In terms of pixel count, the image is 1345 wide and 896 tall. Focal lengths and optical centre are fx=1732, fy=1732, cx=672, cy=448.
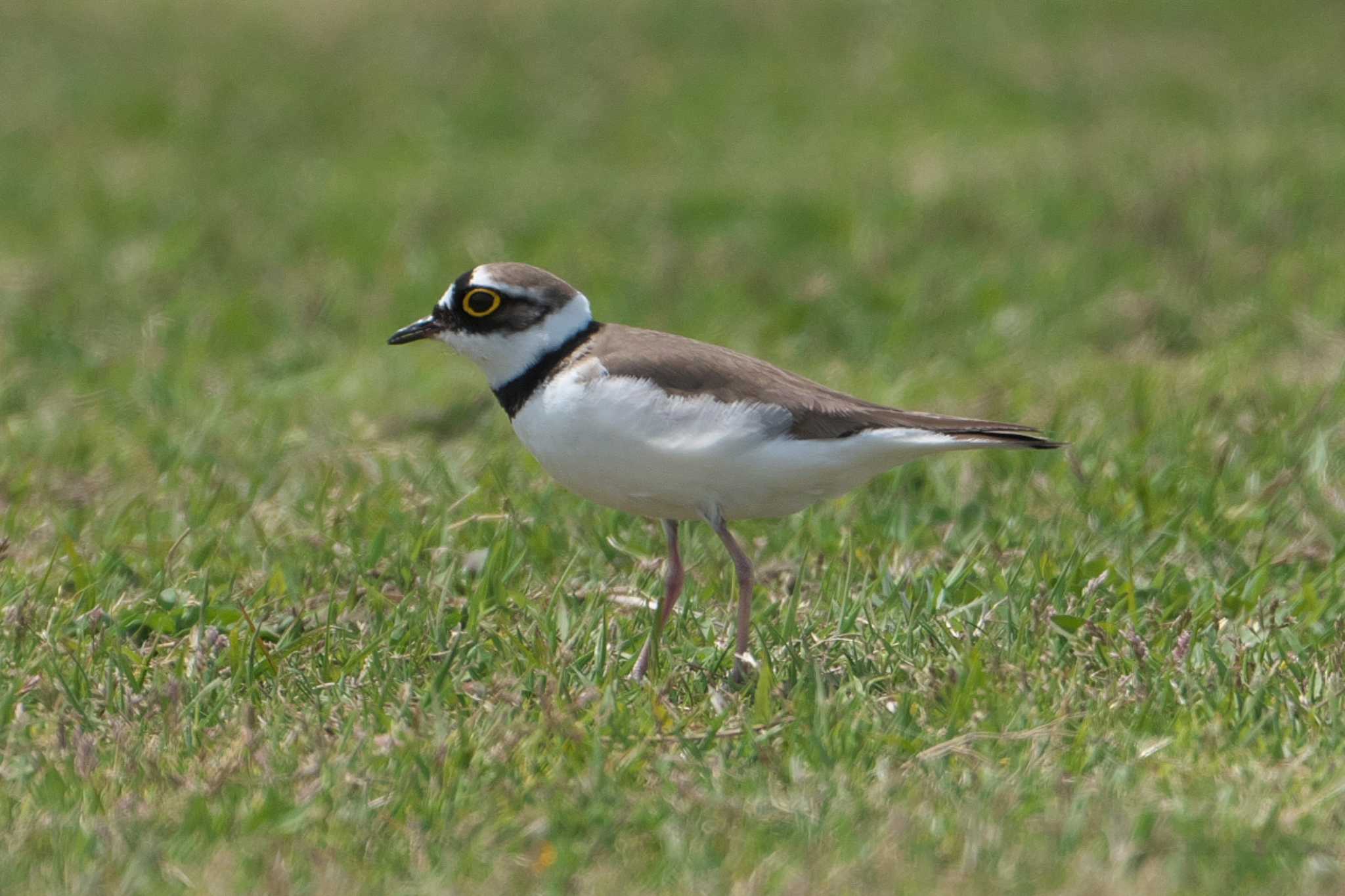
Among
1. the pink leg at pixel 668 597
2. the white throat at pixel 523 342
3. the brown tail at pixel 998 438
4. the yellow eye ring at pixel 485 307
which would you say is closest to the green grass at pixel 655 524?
the pink leg at pixel 668 597

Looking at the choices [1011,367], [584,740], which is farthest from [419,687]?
[1011,367]

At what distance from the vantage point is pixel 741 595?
473 centimetres

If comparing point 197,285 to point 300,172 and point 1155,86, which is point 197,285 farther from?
point 1155,86

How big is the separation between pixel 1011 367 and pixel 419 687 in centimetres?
441

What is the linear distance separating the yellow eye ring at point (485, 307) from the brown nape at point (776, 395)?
0.33 metres

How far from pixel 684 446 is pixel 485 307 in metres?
0.79

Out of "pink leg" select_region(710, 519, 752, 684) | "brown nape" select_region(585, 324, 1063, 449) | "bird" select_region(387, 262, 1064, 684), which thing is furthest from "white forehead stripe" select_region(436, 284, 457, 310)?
"pink leg" select_region(710, 519, 752, 684)

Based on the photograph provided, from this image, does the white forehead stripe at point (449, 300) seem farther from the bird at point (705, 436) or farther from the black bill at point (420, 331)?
the bird at point (705, 436)

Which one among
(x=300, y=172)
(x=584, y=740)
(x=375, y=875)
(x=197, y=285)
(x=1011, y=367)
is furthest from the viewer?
(x=300, y=172)

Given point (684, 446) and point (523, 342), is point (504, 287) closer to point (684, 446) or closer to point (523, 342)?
point (523, 342)

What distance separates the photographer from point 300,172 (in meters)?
11.5

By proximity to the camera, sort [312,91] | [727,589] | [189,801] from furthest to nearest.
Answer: [312,91]
[727,589]
[189,801]

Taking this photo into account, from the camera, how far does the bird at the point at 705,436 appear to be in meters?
4.59

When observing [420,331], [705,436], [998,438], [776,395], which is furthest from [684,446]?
[420,331]
